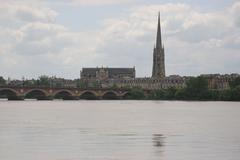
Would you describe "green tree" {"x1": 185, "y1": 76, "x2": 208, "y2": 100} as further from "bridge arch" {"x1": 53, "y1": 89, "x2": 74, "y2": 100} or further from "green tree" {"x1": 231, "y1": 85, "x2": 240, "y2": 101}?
"bridge arch" {"x1": 53, "y1": 89, "x2": 74, "y2": 100}
